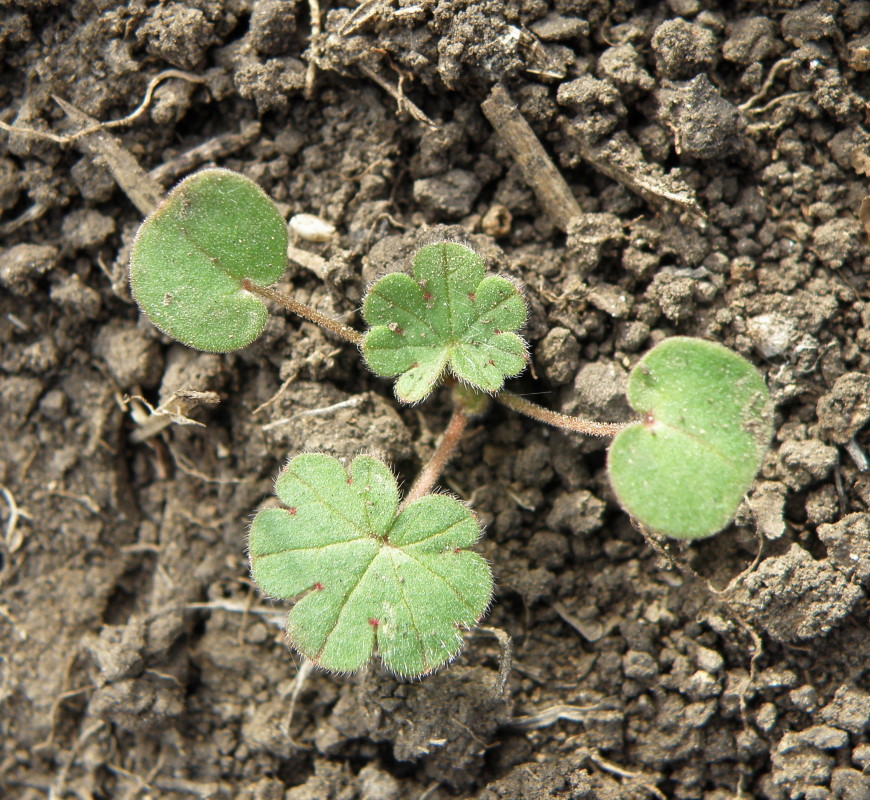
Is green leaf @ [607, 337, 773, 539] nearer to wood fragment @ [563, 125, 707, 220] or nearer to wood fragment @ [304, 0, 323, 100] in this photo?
wood fragment @ [563, 125, 707, 220]

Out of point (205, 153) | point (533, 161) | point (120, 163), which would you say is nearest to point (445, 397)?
point (533, 161)

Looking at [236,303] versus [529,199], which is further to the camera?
[529,199]

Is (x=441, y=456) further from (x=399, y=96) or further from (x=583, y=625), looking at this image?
(x=399, y=96)

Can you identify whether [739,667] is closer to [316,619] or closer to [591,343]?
[591,343]

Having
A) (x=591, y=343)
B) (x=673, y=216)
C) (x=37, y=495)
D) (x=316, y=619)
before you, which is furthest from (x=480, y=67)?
(x=37, y=495)

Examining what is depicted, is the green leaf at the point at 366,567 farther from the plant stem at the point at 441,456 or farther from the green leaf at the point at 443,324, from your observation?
the green leaf at the point at 443,324

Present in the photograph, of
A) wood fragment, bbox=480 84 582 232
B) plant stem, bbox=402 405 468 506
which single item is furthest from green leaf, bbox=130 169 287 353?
wood fragment, bbox=480 84 582 232

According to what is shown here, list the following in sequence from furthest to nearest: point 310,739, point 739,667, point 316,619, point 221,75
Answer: point 221,75
point 310,739
point 739,667
point 316,619

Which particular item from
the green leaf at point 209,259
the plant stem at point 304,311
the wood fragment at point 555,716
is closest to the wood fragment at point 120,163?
the green leaf at point 209,259
